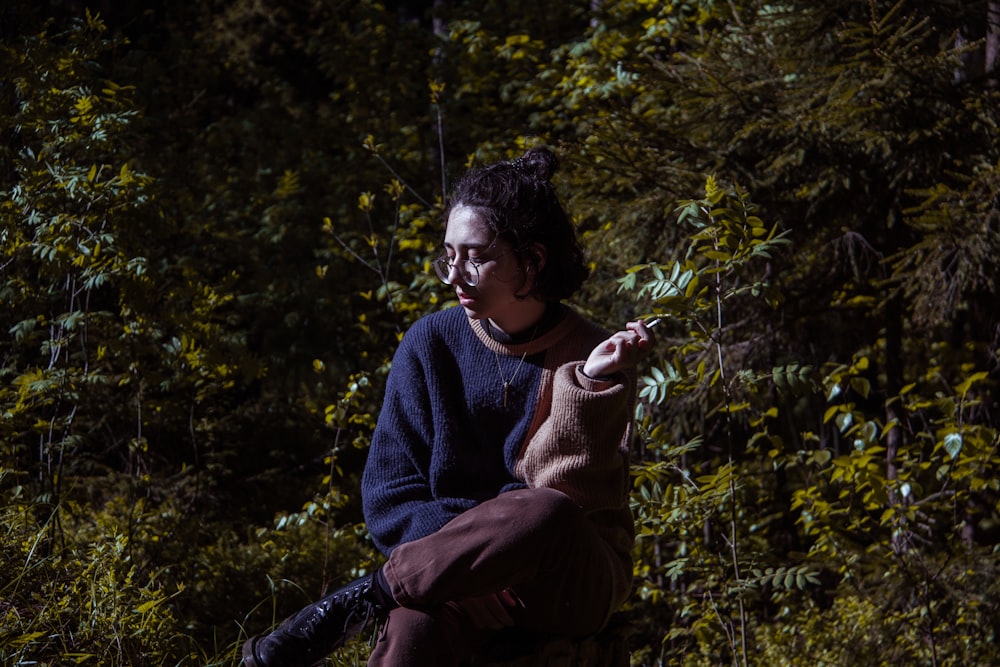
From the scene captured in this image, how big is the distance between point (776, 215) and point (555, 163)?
91.9 inches

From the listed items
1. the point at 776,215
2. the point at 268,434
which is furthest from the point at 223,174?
the point at 776,215

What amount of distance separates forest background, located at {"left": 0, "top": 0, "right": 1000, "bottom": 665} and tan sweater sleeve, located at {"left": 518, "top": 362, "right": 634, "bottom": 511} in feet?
1.81

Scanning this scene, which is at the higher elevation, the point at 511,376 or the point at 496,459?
the point at 511,376

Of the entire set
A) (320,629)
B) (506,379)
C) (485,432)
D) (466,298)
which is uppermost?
(466,298)

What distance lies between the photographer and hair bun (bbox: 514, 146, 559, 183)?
105 inches

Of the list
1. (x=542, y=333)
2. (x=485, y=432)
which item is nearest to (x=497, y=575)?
(x=485, y=432)

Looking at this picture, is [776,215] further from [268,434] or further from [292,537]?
[268,434]

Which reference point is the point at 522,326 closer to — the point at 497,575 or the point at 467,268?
the point at 467,268

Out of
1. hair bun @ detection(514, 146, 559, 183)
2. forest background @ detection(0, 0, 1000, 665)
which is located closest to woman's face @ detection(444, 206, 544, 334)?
hair bun @ detection(514, 146, 559, 183)

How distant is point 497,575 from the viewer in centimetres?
218

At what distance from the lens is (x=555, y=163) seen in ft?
8.95

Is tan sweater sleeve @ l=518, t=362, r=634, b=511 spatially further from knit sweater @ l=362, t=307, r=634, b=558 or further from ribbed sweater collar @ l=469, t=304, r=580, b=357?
ribbed sweater collar @ l=469, t=304, r=580, b=357

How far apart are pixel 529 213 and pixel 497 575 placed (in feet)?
3.03

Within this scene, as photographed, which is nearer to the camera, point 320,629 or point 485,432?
point 320,629
